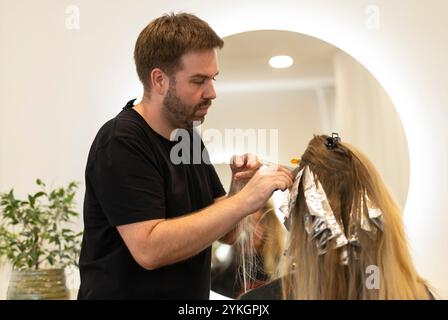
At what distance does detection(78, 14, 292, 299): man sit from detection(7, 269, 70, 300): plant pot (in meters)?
0.56

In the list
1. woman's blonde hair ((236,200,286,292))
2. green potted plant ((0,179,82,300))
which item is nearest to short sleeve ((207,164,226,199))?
woman's blonde hair ((236,200,286,292))

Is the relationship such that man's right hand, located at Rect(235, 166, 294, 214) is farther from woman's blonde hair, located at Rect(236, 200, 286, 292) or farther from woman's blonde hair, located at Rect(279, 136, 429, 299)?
woman's blonde hair, located at Rect(236, 200, 286, 292)

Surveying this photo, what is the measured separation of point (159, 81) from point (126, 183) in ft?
1.10

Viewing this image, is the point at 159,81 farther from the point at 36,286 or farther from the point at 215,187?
the point at 36,286

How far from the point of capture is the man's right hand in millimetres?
1266

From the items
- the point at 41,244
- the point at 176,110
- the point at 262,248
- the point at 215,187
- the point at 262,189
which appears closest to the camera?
the point at 262,189

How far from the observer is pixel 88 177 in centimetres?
138

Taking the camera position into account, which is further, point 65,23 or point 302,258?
point 65,23

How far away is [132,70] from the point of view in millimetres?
2307

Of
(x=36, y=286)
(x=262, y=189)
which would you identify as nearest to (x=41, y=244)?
(x=36, y=286)

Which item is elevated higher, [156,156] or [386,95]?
[386,95]

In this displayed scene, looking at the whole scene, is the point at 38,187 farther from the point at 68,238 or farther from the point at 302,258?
the point at 302,258
